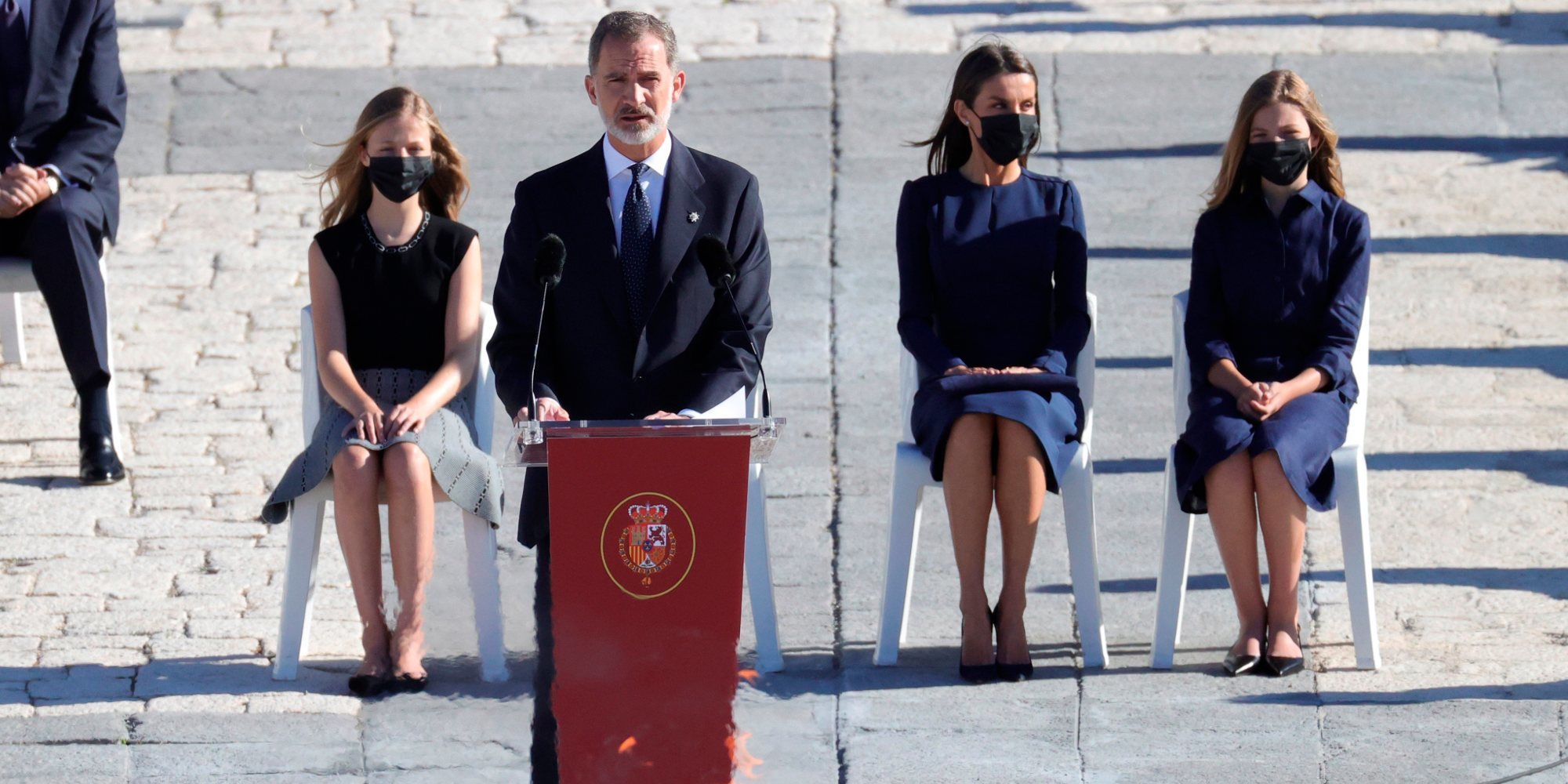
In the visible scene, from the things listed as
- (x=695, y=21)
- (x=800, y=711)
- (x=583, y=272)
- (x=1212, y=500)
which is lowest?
(x=800, y=711)

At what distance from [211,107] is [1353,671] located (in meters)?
6.12

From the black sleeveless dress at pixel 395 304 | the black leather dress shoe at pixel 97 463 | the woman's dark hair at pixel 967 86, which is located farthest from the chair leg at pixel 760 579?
the black leather dress shoe at pixel 97 463

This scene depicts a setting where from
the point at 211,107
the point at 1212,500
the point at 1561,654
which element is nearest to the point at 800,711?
the point at 1212,500

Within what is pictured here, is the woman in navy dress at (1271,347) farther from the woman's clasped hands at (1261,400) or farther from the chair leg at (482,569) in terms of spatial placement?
the chair leg at (482,569)

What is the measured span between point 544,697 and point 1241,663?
1.88m

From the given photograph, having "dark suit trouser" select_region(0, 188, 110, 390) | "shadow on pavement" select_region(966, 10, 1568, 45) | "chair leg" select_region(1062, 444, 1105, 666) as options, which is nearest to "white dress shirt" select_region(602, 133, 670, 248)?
"chair leg" select_region(1062, 444, 1105, 666)

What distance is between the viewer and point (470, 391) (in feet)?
17.6

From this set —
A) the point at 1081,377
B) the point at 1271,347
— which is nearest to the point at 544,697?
the point at 1081,377

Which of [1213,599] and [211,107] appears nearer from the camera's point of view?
[1213,599]

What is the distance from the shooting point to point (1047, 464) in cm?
508

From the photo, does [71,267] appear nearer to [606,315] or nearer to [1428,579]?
[606,315]

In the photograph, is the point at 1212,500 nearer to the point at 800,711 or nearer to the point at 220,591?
the point at 800,711

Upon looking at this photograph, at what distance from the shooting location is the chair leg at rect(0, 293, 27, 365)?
7137mm

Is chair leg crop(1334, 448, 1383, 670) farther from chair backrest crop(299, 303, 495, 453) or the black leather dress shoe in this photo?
the black leather dress shoe
